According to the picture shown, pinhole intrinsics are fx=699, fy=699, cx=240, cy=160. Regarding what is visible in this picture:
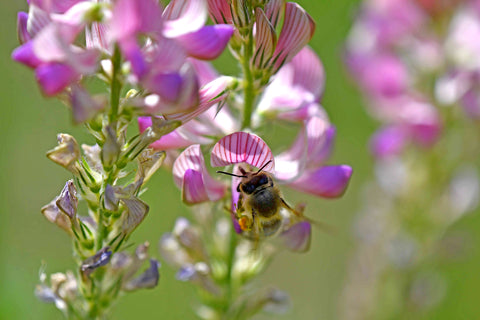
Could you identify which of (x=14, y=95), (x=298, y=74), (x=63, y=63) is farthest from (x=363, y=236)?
(x=63, y=63)

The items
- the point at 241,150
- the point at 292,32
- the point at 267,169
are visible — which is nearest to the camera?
the point at 241,150

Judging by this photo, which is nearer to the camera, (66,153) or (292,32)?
(66,153)

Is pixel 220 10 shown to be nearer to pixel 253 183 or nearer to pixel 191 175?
pixel 191 175

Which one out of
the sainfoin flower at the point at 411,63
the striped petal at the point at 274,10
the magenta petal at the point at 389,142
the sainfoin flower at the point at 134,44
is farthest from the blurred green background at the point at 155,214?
the sainfoin flower at the point at 134,44

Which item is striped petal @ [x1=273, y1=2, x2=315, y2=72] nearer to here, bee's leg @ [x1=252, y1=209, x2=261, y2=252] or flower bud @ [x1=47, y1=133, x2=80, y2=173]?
bee's leg @ [x1=252, y1=209, x2=261, y2=252]

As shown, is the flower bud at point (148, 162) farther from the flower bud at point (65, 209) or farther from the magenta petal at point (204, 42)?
the magenta petal at point (204, 42)

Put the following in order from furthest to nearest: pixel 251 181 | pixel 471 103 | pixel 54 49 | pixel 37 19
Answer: pixel 471 103, pixel 251 181, pixel 37 19, pixel 54 49

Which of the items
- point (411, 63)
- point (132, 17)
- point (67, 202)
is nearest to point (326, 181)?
point (67, 202)
